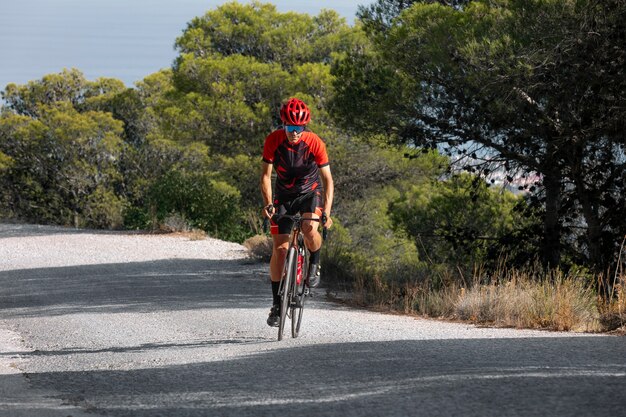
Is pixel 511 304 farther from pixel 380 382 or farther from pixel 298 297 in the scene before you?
pixel 380 382

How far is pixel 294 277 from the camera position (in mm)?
9977

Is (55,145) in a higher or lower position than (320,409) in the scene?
higher

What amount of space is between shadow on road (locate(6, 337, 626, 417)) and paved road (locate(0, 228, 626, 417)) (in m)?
0.01

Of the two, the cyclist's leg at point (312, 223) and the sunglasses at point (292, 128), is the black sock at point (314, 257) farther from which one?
the sunglasses at point (292, 128)

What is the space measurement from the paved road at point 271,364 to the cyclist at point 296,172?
1147mm

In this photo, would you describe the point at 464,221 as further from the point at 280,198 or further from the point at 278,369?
Result: the point at 278,369

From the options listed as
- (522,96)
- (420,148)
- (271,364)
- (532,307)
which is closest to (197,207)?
(420,148)

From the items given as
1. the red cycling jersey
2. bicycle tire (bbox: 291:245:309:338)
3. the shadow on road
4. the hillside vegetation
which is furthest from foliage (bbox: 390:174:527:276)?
the shadow on road

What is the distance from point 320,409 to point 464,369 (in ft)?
5.48

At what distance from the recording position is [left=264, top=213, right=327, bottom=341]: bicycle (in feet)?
32.2

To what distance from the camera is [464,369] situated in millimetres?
7594

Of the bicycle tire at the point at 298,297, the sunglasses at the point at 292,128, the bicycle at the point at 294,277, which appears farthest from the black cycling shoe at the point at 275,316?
the sunglasses at the point at 292,128

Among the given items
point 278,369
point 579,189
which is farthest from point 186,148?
point 278,369

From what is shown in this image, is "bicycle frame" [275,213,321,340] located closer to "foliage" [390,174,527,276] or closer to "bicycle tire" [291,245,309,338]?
"bicycle tire" [291,245,309,338]
